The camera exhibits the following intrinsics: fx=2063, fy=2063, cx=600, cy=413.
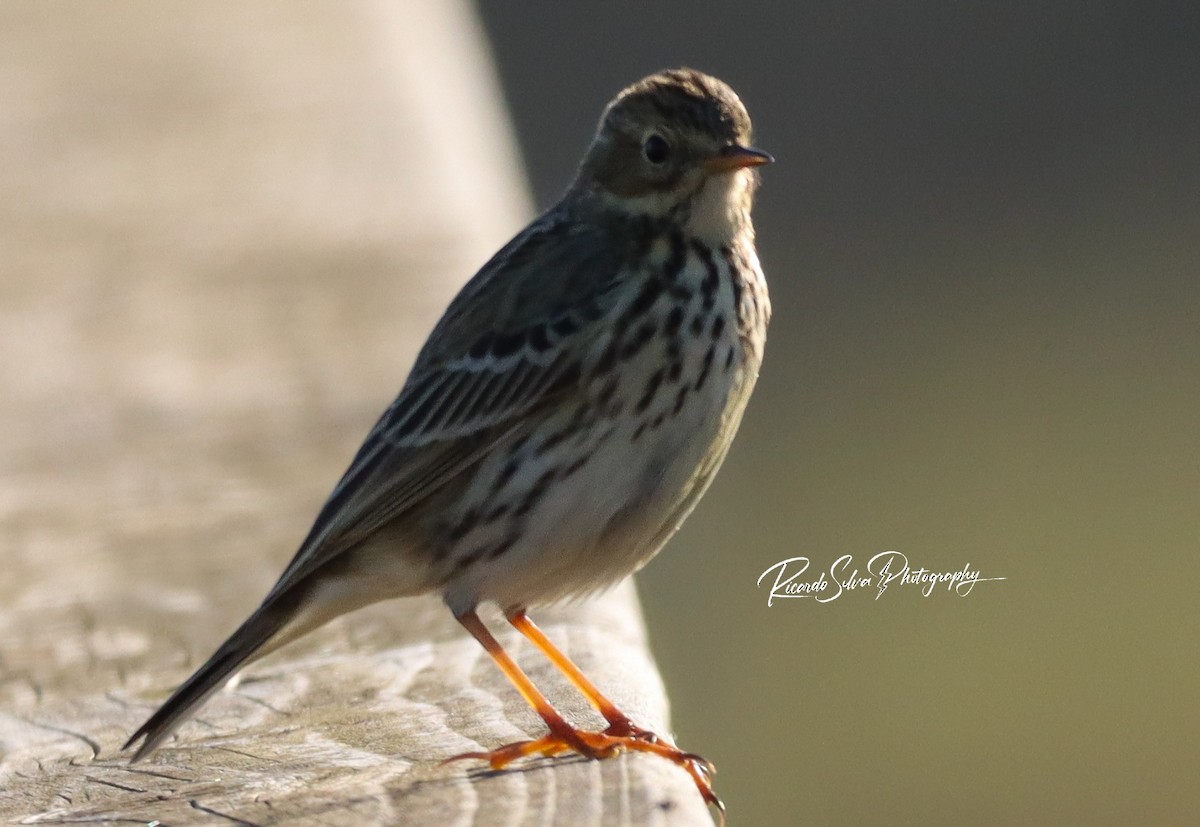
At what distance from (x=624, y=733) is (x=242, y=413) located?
2250mm

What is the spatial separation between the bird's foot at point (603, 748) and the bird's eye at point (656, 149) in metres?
1.62

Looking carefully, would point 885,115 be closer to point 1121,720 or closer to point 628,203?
point 1121,720

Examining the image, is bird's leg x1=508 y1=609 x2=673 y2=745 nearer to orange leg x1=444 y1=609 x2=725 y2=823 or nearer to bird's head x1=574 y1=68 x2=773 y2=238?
orange leg x1=444 y1=609 x2=725 y2=823

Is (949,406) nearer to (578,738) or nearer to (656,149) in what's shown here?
(656,149)

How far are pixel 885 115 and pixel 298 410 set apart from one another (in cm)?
921

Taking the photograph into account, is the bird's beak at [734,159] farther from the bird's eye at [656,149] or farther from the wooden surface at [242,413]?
the wooden surface at [242,413]

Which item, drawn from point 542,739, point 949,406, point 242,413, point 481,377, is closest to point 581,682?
point 542,739

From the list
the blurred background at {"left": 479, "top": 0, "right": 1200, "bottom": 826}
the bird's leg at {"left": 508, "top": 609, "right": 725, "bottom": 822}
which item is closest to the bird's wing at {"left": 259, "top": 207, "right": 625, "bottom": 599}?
the bird's leg at {"left": 508, "top": 609, "right": 725, "bottom": 822}

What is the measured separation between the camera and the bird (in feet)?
14.1

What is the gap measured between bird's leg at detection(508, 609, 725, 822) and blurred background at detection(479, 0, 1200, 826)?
5.38 ft

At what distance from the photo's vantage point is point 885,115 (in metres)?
14.1

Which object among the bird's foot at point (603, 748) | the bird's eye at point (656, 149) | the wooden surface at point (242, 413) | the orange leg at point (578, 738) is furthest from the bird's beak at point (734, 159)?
the bird's foot at point (603, 748)

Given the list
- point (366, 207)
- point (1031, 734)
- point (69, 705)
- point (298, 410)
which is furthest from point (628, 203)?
point (1031, 734)
